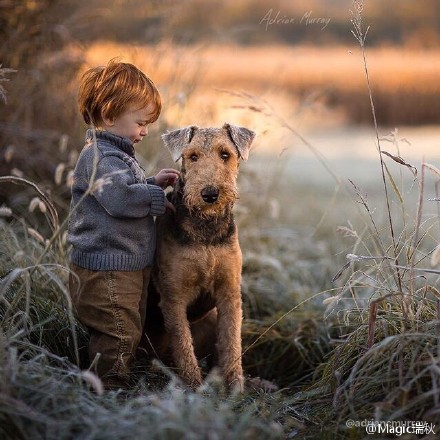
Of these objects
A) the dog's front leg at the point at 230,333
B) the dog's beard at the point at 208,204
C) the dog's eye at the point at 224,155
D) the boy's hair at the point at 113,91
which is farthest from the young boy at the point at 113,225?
the dog's front leg at the point at 230,333

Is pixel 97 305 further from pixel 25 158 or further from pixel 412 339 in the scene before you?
pixel 25 158

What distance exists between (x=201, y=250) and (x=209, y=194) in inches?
14.9

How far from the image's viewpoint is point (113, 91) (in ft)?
11.3

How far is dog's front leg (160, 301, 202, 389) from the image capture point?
12.0 feet

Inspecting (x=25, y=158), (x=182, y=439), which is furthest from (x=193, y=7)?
(x=182, y=439)

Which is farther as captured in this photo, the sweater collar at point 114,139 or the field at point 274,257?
the sweater collar at point 114,139

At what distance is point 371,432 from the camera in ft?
9.02

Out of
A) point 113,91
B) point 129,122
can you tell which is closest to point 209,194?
point 129,122


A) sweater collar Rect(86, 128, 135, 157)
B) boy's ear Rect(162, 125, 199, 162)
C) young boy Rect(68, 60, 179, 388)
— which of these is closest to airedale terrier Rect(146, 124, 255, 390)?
boy's ear Rect(162, 125, 199, 162)

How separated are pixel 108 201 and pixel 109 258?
0.31 m

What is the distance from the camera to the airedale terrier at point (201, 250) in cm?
351

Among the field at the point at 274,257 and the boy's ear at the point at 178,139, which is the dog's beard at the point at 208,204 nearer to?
the boy's ear at the point at 178,139

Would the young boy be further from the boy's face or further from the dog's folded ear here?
the dog's folded ear

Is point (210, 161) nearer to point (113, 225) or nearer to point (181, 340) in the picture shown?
point (113, 225)
